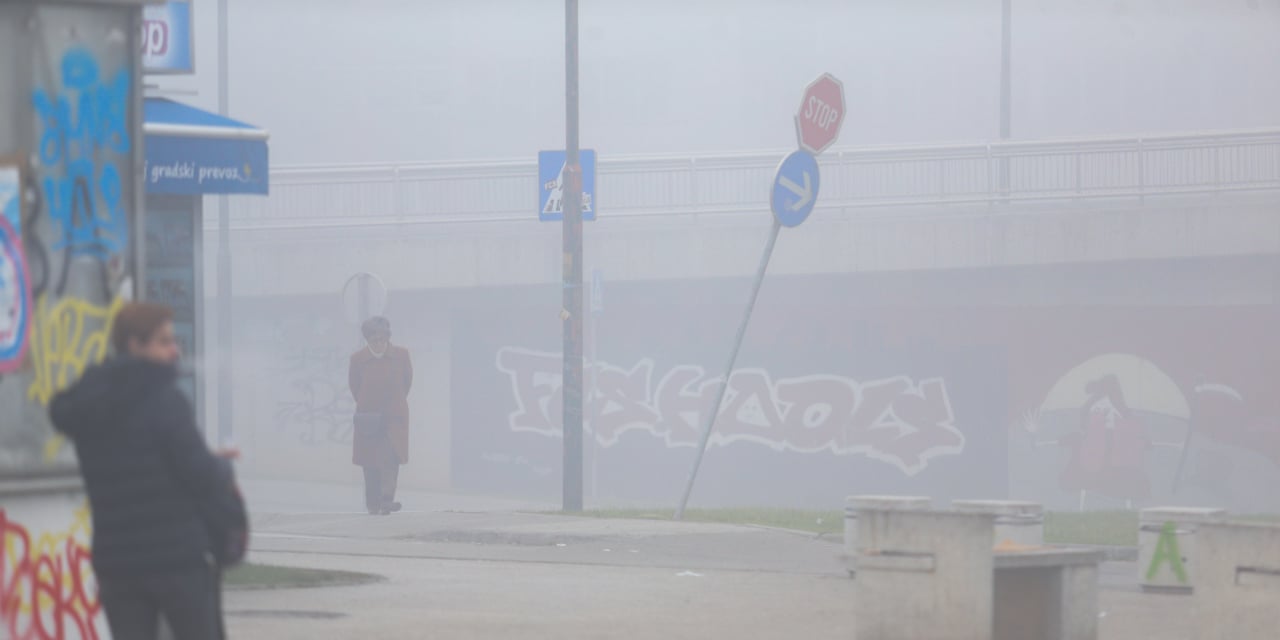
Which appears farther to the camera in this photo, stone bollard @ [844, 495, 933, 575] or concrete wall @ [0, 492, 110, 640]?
stone bollard @ [844, 495, 933, 575]

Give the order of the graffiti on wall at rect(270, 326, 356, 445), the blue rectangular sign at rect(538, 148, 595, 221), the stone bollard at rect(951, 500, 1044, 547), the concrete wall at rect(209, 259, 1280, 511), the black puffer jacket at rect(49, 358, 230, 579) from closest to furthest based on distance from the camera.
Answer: the black puffer jacket at rect(49, 358, 230, 579) < the stone bollard at rect(951, 500, 1044, 547) < the blue rectangular sign at rect(538, 148, 595, 221) < the concrete wall at rect(209, 259, 1280, 511) < the graffiti on wall at rect(270, 326, 356, 445)

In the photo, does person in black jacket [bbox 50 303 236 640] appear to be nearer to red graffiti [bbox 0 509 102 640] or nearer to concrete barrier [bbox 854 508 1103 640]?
red graffiti [bbox 0 509 102 640]

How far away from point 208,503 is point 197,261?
592cm

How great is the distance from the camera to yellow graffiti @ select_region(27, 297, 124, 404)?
627 centimetres

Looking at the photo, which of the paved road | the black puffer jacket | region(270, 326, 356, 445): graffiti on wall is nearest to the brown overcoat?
the paved road

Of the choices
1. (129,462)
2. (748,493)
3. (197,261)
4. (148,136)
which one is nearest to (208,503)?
(129,462)

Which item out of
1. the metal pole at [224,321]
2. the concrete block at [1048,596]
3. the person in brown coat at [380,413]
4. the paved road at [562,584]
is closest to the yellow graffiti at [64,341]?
the paved road at [562,584]

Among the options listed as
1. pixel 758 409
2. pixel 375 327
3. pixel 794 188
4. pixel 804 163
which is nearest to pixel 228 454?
pixel 794 188

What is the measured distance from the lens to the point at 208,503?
182 inches

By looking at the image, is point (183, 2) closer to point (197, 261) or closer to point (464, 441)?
point (197, 261)

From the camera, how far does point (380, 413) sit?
17.8 meters

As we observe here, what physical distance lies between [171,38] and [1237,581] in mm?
6603

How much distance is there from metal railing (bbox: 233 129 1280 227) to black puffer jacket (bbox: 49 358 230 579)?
70.1 feet

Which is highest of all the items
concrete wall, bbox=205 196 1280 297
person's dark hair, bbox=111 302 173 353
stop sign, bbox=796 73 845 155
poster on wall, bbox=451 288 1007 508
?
stop sign, bbox=796 73 845 155
